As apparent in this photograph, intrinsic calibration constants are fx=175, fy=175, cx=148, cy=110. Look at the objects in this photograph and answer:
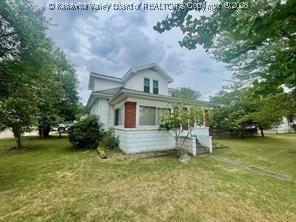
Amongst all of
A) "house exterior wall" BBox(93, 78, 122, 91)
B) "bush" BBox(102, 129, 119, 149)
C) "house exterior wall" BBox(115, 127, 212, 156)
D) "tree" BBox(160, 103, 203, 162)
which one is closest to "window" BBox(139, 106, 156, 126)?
"house exterior wall" BBox(115, 127, 212, 156)

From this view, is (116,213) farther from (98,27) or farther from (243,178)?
(98,27)

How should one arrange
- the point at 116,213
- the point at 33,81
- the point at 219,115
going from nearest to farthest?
the point at 116,213 → the point at 33,81 → the point at 219,115

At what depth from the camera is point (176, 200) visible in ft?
14.6

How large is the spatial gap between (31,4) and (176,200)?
10711 mm

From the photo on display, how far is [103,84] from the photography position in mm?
16625

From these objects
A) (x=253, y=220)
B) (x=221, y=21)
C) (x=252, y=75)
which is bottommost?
(x=253, y=220)

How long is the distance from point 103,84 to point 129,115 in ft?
27.3

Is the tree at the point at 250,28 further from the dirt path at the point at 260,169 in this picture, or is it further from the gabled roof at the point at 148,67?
the gabled roof at the point at 148,67

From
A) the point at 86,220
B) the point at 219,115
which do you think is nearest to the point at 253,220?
the point at 86,220

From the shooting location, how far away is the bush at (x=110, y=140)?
1094 cm

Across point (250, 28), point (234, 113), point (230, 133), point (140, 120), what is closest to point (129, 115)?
point (140, 120)

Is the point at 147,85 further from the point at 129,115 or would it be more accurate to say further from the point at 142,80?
the point at 129,115

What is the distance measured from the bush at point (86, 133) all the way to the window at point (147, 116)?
12.3 ft

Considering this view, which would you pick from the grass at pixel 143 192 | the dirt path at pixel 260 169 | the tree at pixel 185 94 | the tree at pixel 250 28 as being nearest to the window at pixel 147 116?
the tree at pixel 185 94
